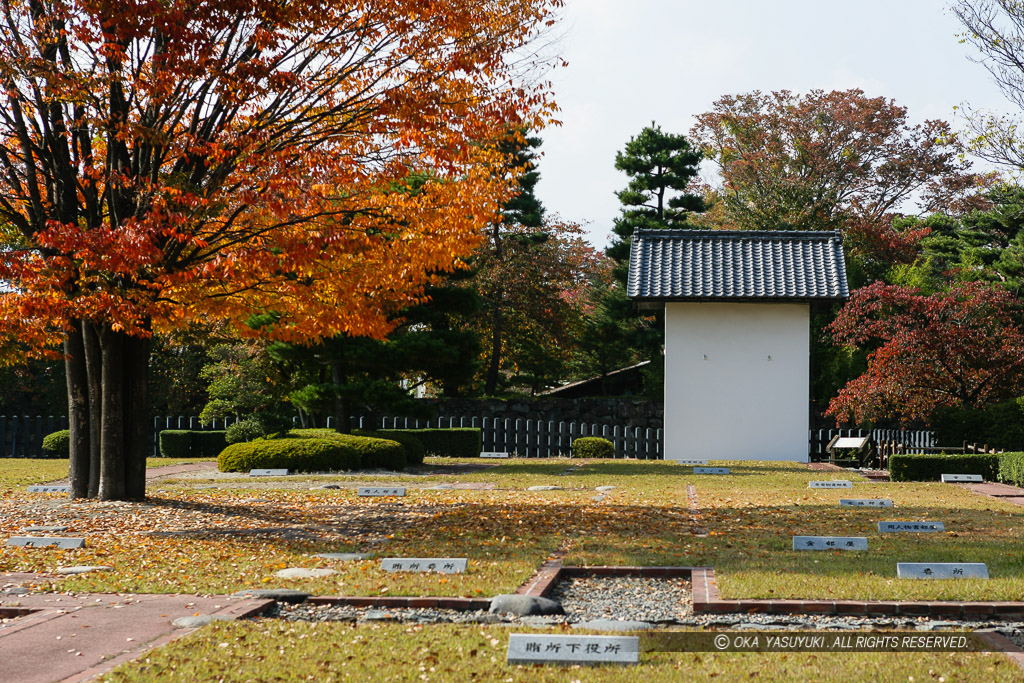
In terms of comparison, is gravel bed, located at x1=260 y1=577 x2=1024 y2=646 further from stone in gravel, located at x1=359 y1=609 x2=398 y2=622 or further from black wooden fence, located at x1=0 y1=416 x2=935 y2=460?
black wooden fence, located at x1=0 y1=416 x2=935 y2=460

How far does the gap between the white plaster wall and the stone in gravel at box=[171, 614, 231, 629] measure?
17.5 meters

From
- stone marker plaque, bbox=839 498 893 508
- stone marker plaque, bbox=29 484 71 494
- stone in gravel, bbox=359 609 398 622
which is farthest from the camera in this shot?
stone marker plaque, bbox=29 484 71 494

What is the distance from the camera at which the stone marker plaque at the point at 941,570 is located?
646cm

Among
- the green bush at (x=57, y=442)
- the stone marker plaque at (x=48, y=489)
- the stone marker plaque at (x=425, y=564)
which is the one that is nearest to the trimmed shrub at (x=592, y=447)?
the green bush at (x=57, y=442)

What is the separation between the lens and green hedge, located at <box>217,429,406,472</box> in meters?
17.0

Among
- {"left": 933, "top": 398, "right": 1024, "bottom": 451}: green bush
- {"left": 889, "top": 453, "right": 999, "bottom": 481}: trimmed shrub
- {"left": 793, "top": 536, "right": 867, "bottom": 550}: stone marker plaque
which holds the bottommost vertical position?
{"left": 793, "top": 536, "right": 867, "bottom": 550}: stone marker plaque

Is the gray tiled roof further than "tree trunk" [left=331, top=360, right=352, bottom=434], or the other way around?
the gray tiled roof

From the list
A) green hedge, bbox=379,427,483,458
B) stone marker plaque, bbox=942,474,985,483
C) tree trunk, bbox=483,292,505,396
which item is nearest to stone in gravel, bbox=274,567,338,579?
stone marker plaque, bbox=942,474,985,483

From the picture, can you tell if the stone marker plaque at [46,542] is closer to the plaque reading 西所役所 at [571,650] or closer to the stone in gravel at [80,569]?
the stone in gravel at [80,569]

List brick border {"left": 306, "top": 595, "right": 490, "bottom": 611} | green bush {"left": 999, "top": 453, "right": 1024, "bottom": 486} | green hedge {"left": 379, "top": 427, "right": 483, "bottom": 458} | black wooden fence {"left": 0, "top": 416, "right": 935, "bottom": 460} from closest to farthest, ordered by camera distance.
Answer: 1. brick border {"left": 306, "top": 595, "right": 490, "bottom": 611}
2. green bush {"left": 999, "top": 453, "right": 1024, "bottom": 486}
3. green hedge {"left": 379, "top": 427, "right": 483, "bottom": 458}
4. black wooden fence {"left": 0, "top": 416, "right": 935, "bottom": 460}

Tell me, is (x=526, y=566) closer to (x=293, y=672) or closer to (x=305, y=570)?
(x=305, y=570)

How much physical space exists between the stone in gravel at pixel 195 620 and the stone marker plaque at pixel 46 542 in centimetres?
341

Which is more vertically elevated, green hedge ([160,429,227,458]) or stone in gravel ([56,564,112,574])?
green hedge ([160,429,227,458])

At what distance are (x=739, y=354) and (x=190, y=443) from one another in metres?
13.1
